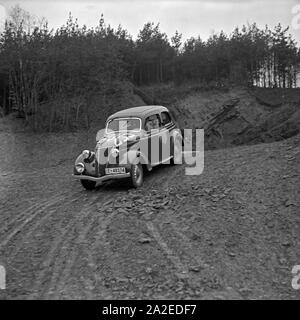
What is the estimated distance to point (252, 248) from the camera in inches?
247

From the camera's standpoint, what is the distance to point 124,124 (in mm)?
11469

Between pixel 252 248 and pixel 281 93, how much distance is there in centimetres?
3173

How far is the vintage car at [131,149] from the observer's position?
9.88m

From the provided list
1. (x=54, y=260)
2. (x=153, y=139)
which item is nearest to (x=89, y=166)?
(x=153, y=139)

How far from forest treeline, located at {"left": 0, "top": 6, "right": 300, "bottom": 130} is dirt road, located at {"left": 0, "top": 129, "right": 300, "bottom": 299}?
14.6m

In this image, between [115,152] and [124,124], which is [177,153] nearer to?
[124,124]

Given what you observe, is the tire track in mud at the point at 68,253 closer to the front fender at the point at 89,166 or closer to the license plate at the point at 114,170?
the license plate at the point at 114,170

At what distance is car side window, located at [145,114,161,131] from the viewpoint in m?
11.4

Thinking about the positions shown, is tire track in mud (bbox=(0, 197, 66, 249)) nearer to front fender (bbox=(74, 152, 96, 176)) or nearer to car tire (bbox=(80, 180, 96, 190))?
car tire (bbox=(80, 180, 96, 190))

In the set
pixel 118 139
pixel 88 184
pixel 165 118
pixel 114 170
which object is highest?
pixel 165 118

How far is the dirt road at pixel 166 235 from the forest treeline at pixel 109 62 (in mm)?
14602

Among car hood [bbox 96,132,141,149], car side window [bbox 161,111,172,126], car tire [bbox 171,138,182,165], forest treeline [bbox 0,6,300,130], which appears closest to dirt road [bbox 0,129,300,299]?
car hood [bbox 96,132,141,149]

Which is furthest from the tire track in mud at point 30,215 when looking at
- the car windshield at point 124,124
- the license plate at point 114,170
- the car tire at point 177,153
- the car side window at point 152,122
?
the car tire at point 177,153

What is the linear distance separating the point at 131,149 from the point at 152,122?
67.8 inches
